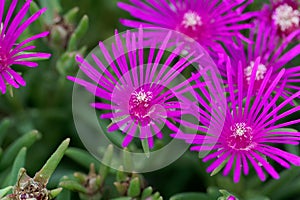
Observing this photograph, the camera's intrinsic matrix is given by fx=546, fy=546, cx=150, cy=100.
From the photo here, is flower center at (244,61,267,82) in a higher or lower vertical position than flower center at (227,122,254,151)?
higher

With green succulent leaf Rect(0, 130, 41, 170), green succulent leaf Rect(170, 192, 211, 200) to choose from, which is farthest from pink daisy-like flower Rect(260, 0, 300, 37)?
green succulent leaf Rect(0, 130, 41, 170)

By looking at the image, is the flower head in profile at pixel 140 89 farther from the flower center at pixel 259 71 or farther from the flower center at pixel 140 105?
the flower center at pixel 259 71

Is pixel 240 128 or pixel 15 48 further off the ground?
pixel 15 48

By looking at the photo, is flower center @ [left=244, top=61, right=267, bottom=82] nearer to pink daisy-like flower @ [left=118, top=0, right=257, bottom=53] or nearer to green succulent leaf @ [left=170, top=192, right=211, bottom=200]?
pink daisy-like flower @ [left=118, top=0, right=257, bottom=53]

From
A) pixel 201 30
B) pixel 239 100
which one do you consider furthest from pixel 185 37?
pixel 239 100

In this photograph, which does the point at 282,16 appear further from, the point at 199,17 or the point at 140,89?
the point at 140,89

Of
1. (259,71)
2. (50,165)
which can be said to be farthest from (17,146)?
(259,71)

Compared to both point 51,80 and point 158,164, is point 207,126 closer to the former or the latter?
point 158,164

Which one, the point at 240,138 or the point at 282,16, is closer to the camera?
the point at 240,138
